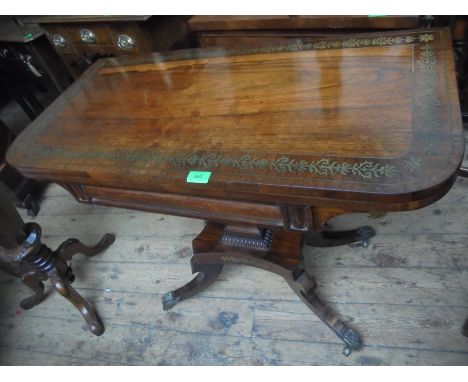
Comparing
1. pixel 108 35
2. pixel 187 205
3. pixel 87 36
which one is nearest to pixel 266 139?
pixel 187 205

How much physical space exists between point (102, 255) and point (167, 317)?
561 millimetres

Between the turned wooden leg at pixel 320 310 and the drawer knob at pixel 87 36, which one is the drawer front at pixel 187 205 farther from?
the drawer knob at pixel 87 36

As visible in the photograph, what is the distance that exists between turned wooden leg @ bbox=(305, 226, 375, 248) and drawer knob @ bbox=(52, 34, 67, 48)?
1.82 meters

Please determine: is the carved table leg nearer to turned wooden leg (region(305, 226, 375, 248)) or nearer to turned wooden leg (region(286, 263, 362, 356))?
turned wooden leg (region(286, 263, 362, 356))

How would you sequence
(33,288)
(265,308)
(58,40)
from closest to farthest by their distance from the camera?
1. (265,308)
2. (33,288)
3. (58,40)

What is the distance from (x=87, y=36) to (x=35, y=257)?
4.15 ft

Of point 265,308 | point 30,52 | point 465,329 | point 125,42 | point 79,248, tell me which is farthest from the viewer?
point 30,52

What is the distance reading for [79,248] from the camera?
65.1 inches

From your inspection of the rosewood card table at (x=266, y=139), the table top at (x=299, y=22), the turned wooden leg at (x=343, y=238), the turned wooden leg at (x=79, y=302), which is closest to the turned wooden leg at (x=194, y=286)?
the rosewood card table at (x=266, y=139)

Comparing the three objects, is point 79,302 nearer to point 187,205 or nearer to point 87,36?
point 187,205

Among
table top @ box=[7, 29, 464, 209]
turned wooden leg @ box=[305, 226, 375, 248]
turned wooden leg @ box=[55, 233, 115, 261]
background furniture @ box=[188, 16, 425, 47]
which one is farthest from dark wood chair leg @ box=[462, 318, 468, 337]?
turned wooden leg @ box=[55, 233, 115, 261]

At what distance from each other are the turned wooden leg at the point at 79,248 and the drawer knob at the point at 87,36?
1.10 metres

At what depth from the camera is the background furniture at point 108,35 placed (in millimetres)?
1822

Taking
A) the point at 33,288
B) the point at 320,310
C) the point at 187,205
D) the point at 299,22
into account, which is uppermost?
the point at 299,22
